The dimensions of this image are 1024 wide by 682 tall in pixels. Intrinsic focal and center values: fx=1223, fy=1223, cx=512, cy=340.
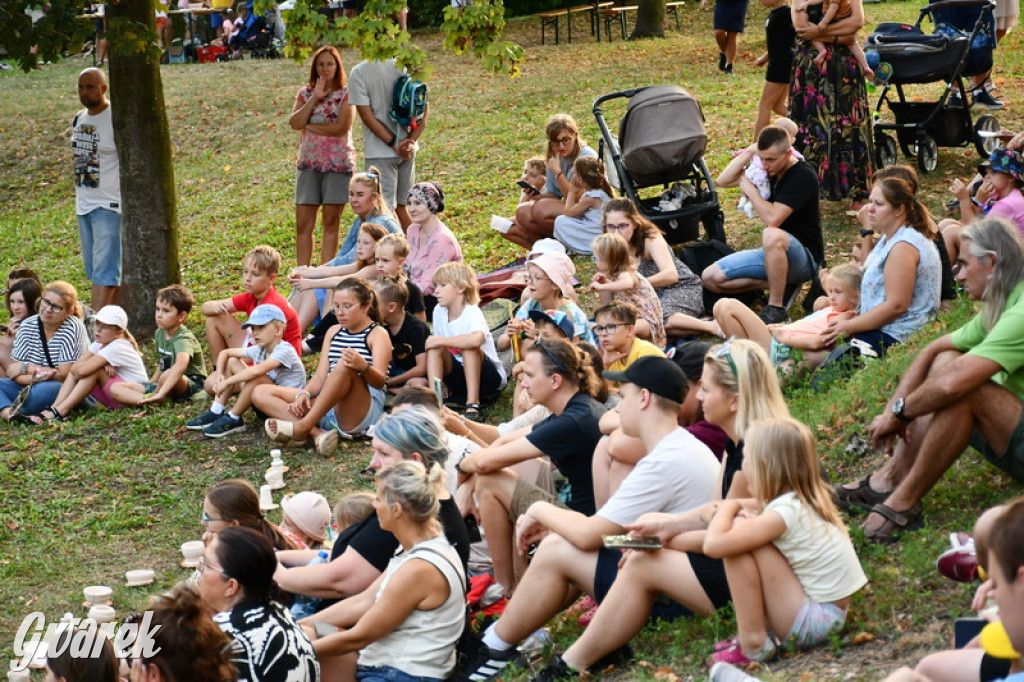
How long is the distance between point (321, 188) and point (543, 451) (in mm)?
6176

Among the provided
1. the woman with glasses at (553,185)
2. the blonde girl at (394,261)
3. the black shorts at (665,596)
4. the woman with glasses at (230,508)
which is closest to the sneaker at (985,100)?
the woman with glasses at (553,185)

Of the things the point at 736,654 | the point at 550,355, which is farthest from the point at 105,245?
the point at 736,654

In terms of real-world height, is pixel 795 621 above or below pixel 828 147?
below

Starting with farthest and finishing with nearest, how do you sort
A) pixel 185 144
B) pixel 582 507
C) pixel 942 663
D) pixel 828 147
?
pixel 185 144 → pixel 828 147 → pixel 582 507 → pixel 942 663

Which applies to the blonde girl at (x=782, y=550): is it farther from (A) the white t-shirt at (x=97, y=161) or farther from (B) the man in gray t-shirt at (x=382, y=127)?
(A) the white t-shirt at (x=97, y=161)

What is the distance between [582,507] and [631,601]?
4.19 feet

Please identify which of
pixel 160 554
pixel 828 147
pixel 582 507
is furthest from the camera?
pixel 828 147

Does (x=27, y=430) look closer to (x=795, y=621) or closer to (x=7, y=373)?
(x=7, y=373)

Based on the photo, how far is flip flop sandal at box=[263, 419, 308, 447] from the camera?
830 cm

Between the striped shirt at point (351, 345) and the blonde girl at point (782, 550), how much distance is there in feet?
13.6

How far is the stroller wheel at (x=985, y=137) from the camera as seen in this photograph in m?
11.1

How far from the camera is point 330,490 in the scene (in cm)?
763

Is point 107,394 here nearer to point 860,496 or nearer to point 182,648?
point 182,648

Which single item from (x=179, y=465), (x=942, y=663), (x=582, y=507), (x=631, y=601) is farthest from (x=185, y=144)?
(x=942, y=663)
